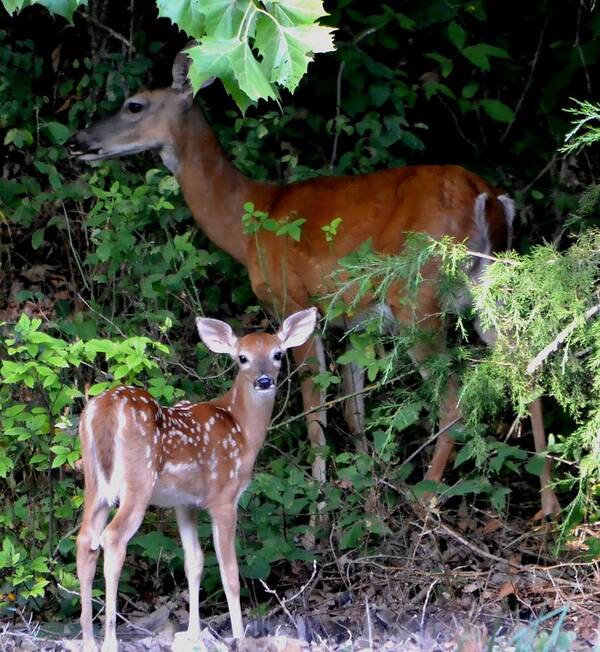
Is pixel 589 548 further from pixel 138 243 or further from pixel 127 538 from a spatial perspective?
pixel 138 243

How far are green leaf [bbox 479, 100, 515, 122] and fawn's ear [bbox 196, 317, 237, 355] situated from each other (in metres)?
3.32

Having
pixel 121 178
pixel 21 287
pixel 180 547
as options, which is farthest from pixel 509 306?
pixel 21 287

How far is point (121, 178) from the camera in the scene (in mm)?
8328

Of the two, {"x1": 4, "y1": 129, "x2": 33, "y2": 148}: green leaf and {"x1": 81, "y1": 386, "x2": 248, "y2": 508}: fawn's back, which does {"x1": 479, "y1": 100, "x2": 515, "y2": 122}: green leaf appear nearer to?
{"x1": 4, "y1": 129, "x2": 33, "y2": 148}: green leaf

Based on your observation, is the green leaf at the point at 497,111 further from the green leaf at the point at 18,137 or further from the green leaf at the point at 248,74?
the green leaf at the point at 248,74

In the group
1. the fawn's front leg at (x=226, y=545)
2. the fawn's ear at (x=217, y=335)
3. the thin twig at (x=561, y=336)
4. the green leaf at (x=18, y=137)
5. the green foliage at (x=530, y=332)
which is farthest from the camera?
the green leaf at (x=18, y=137)

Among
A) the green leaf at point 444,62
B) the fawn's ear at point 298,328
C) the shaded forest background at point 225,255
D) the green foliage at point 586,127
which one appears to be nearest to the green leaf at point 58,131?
the shaded forest background at point 225,255

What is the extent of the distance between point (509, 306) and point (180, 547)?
1.99 metres

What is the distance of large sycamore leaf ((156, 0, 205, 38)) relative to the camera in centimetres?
457

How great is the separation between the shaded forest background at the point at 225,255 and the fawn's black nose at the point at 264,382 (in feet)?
1.38

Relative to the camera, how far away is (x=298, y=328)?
6.14m

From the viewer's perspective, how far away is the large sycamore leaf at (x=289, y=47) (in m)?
4.35

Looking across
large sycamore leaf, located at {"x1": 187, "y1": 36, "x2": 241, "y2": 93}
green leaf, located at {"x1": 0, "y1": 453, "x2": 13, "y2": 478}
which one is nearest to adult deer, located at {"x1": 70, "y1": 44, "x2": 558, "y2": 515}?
green leaf, located at {"x1": 0, "y1": 453, "x2": 13, "y2": 478}

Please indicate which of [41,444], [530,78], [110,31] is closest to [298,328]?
[41,444]
